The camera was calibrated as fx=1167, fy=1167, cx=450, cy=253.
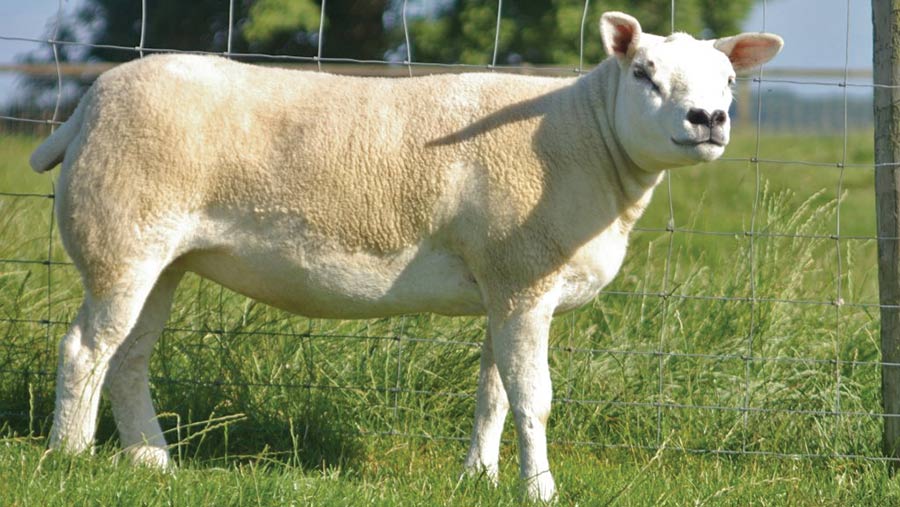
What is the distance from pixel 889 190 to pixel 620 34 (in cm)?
149

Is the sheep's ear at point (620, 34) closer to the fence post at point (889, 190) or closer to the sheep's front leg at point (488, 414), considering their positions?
the sheep's front leg at point (488, 414)

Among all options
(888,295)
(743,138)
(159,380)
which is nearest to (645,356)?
(888,295)

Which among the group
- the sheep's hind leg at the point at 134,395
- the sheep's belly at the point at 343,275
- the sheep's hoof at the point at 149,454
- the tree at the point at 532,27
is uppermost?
the tree at the point at 532,27

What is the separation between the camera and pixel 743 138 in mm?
18984

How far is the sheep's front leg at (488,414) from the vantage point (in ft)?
15.0

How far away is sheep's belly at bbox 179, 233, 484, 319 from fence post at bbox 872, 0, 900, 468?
183 centimetres

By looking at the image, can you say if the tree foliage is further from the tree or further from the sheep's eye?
the sheep's eye

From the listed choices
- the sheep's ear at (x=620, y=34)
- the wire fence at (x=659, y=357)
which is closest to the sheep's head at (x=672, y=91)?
the sheep's ear at (x=620, y=34)

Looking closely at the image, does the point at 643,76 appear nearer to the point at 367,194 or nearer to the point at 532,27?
the point at 367,194

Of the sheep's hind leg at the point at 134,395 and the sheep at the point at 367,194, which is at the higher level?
the sheep at the point at 367,194

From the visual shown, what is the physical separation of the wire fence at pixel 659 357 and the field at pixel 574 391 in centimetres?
1

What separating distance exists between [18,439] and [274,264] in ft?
3.69

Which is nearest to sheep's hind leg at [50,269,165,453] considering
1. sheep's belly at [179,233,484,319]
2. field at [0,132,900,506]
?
field at [0,132,900,506]

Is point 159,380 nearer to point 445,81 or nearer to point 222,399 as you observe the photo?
point 222,399
